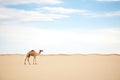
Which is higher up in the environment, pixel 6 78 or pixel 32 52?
pixel 32 52

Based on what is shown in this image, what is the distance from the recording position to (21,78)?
12914 millimetres

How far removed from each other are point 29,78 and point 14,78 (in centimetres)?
74

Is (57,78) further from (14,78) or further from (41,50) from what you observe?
(41,50)

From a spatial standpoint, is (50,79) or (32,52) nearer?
(50,79)

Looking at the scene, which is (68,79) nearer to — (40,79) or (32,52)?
(40,79)

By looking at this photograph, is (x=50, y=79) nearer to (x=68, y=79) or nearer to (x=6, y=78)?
(x=68, y=79)

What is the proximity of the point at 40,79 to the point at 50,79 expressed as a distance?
0.48 metres

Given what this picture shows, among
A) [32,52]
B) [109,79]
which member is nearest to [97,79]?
[109,79]

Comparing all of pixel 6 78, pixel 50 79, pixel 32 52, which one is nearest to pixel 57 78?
pixel 50 79

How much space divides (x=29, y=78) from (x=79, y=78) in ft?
7.83

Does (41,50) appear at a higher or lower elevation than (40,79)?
higher

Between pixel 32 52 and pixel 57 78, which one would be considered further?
pixel 32 52

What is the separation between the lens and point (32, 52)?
23.2 meters

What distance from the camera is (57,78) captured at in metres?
12.8
